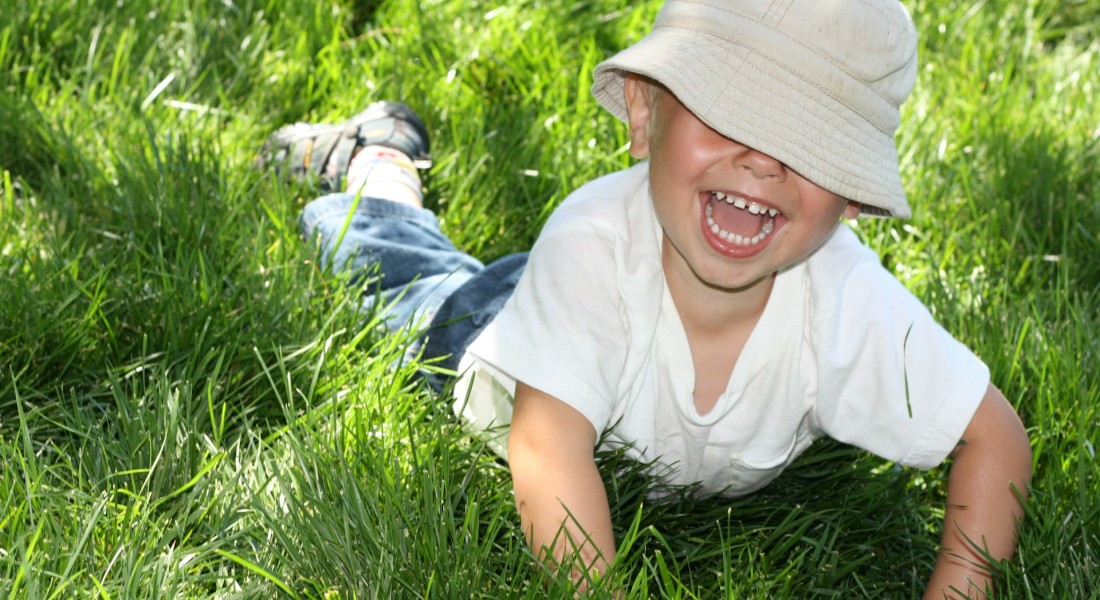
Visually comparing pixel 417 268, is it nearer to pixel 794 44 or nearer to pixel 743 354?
pixel 743 354

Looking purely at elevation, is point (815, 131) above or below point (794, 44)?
below

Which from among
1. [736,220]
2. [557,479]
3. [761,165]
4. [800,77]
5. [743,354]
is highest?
[800,77]

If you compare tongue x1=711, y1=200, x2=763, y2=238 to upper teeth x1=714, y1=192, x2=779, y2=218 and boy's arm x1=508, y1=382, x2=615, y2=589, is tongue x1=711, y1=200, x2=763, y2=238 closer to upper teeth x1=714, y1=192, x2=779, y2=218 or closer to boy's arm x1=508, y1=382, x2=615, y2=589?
upper teeth x1=714, y1=192, x2=779, y2=218

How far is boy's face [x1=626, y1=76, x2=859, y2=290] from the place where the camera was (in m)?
2.08

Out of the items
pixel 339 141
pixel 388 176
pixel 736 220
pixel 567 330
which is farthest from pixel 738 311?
pixel 339 141

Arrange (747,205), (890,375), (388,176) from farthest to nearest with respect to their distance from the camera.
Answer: (388,176), (890,375), (747,205)

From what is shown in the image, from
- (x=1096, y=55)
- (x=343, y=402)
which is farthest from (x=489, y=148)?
(x=1096, y=55)

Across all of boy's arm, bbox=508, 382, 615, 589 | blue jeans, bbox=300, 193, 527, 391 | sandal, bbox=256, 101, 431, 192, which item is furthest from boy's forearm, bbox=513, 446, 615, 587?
sandal, bbox=256, 101, 431, 192

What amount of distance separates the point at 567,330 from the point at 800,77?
55 centimetres

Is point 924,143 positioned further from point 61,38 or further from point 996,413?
point 61,38

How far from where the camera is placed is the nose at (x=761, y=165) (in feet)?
6.75

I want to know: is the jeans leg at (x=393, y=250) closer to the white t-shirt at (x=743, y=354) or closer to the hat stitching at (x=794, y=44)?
the white t-shirt at (x=743, y=354)

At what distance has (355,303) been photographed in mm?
2639

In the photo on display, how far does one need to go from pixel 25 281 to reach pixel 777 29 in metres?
1.45
